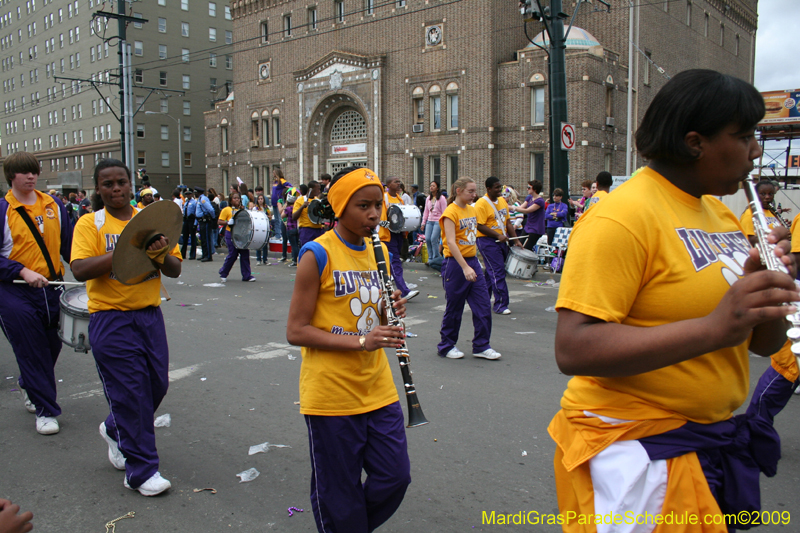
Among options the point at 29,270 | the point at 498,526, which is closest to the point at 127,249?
the point at 29,270

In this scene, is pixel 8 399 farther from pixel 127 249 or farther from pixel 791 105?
pixel 791 105

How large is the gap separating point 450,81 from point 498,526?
29.5m

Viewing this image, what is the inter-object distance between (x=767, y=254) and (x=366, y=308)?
1.67 meters

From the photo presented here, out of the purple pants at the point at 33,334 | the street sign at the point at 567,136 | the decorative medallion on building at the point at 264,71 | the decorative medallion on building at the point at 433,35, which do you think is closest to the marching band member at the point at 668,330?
the purple pants at the point at 33,334

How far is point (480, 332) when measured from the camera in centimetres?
680

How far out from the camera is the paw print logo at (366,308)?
2785mm

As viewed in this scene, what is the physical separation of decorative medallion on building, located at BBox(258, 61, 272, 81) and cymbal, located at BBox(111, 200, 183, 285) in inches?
1490

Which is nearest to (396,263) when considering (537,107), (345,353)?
(345,353)

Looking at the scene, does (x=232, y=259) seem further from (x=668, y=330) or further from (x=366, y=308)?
(x=668, y=330)

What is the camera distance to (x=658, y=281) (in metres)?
1.63

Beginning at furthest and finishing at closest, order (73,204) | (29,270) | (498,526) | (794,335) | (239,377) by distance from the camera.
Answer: (73,204)
(239,377)
(29,270)
(498,526)
(794,335)

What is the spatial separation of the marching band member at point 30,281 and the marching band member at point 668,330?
4246 mm

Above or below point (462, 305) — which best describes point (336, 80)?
above

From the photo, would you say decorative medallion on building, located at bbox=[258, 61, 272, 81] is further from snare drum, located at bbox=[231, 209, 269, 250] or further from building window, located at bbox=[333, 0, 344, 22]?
snare drum, located at bbox=[231, 209, 269, 250]
